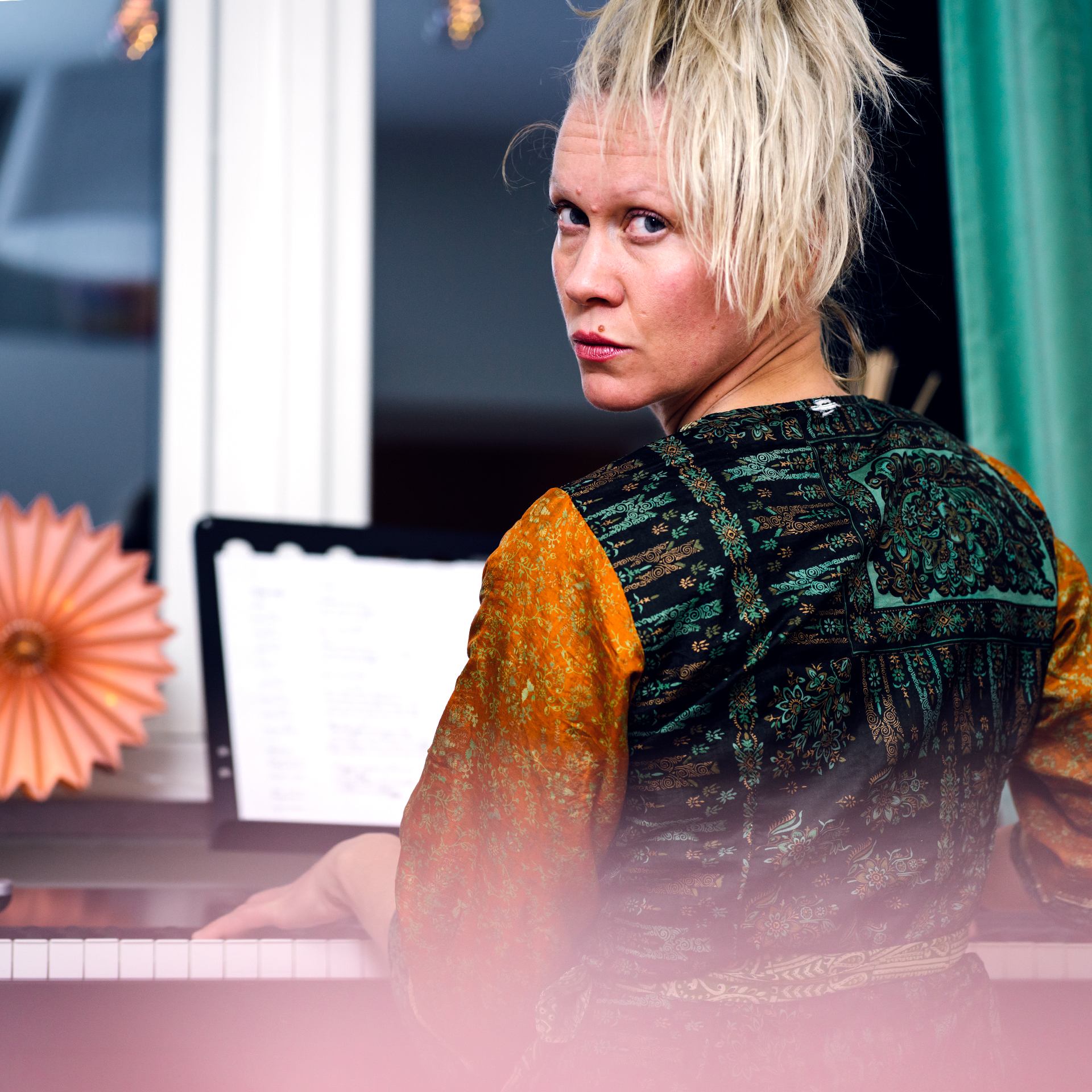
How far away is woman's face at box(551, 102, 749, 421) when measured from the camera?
0.65 meters

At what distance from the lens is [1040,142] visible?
63.2 inches

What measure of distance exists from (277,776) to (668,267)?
100 cm

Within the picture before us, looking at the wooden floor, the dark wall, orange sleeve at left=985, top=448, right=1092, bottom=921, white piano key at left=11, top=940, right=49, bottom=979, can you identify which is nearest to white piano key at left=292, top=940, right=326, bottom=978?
the wooden floor

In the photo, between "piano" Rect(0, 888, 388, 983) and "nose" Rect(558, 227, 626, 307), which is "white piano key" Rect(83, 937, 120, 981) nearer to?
"piano" Rect(0, 888, 388, 983)

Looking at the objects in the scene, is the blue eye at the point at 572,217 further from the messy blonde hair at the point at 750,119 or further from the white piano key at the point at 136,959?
the white piano key at the point at 136,959

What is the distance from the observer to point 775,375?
701 millimetres

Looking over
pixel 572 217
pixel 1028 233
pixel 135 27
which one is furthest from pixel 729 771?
pixel 135 27

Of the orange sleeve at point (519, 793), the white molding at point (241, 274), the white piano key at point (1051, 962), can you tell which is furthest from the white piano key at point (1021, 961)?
the white molding at point (241, 274)

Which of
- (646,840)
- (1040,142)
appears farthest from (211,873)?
(1040,142)

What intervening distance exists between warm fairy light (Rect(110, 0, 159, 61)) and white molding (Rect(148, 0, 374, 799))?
0.15ft

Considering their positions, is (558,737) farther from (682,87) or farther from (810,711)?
(682,87)

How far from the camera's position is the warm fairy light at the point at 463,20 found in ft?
6.36

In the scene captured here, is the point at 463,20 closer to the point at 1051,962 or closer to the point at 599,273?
the point at 599,273

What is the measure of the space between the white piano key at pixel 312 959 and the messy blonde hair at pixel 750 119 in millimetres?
638
